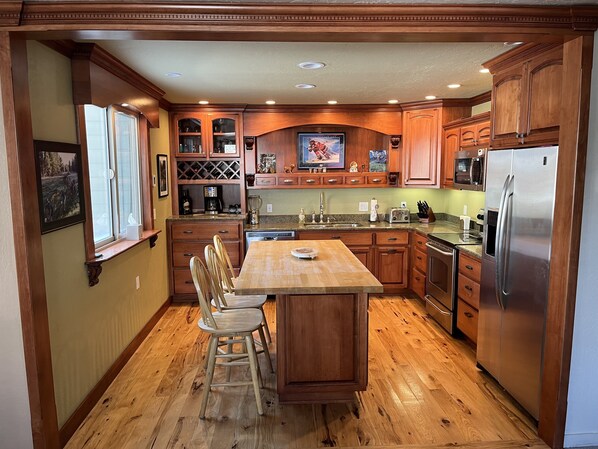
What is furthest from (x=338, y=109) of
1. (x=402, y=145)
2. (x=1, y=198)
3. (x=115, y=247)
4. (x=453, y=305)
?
(x=1, y=198)

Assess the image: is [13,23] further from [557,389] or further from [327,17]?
[557,389]

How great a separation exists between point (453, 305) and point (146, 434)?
111 inches

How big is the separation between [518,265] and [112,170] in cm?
313

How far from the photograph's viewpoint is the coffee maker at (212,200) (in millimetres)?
5602

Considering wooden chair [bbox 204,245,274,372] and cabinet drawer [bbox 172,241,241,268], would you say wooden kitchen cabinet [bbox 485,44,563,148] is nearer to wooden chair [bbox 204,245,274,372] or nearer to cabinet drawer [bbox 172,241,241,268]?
wooden chair [bbox 204,245,274,372]

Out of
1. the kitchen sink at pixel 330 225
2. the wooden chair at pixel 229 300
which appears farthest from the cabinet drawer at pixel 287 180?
the wooden chair at pixel 229 300

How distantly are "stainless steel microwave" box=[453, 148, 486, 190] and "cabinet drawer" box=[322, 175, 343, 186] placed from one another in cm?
151

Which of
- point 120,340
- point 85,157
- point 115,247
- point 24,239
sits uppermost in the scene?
point 85,157

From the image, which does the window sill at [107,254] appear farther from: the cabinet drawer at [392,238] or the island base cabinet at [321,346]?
the cabinet drawer at [392,238]

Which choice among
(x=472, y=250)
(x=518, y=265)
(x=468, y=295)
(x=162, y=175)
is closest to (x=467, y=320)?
(x=468, y=295)

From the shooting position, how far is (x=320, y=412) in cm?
280

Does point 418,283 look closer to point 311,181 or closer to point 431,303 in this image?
point 431,303

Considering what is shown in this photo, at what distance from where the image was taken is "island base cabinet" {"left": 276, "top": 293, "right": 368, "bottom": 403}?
2785mm

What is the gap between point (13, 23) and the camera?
1.97 m
